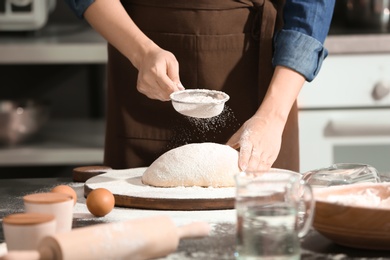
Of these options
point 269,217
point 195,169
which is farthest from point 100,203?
point 269,217

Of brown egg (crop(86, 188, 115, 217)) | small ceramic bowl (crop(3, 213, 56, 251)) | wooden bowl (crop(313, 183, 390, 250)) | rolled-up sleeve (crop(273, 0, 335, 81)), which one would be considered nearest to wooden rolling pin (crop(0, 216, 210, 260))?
small ceramic bowl (crop(3, 213, 56, 251))

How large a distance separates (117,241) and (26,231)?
12cm

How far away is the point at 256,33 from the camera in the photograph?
6.49ft

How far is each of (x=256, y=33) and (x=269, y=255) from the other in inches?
38.3

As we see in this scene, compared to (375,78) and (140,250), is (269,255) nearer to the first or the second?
(140,250)

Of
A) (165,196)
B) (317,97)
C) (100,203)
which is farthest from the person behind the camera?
(317,97)

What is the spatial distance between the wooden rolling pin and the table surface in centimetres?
4

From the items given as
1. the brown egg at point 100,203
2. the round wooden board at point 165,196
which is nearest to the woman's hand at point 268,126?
the round wooden board at point 165,196

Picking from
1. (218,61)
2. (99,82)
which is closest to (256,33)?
(218,61)

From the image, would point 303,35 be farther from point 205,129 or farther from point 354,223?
point 354,223

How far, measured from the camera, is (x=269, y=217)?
1.10 m

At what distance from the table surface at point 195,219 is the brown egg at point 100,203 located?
12 millimetres

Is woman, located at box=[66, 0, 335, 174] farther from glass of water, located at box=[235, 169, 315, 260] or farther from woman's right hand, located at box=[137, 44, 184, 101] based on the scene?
glass of water, located at box=[235, 169, 315, 260]

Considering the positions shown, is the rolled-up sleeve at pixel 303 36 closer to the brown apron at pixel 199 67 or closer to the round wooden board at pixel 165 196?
the brown apron at pixel 199 67
